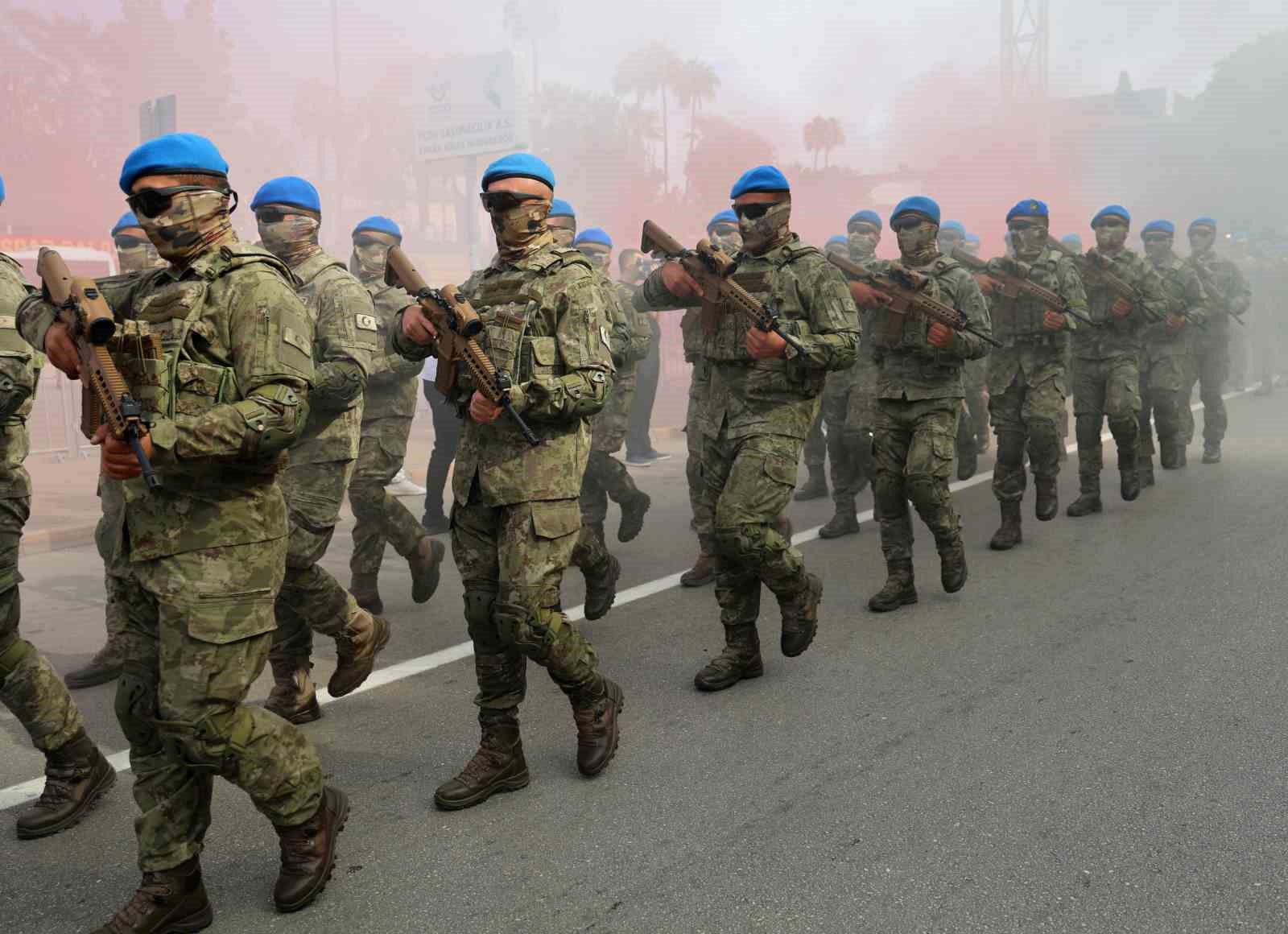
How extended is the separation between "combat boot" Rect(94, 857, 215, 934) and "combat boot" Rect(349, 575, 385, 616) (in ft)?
10.5

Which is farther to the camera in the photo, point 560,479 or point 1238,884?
point 560,479

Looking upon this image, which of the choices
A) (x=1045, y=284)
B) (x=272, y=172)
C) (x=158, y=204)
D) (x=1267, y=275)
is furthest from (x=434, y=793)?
(x=272, y=172)

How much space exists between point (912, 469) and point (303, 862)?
152 inches

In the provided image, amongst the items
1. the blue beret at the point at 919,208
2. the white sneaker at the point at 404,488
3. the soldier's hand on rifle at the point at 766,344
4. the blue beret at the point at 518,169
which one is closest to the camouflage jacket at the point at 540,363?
the blue beret at the point at 518,169

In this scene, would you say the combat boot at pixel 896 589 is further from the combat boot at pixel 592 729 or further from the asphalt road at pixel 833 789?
the combat boot at pixel 592 729

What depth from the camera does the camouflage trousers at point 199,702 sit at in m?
2.91

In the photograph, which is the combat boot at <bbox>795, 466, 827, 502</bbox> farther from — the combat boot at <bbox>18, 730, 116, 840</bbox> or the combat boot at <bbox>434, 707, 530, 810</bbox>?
the combat boot at <bbox>18, 730, 116, 840</bbox>

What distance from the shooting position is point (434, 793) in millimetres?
3814

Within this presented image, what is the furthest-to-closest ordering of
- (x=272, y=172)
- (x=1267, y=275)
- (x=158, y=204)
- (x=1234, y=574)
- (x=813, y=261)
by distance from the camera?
1. (x=272, y=172)
2. (x=1267, y=275)
3. (x=1234, y=574)
4. (x=813, y=261)
5. (x=158, y=204)

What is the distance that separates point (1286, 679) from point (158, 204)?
4557mm

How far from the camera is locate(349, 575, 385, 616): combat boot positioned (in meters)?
6.21

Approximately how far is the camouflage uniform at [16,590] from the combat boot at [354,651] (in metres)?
0.97

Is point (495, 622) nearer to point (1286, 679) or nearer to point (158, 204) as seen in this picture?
point (158, 204)

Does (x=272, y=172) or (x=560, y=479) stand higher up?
(x=272, y=172)
